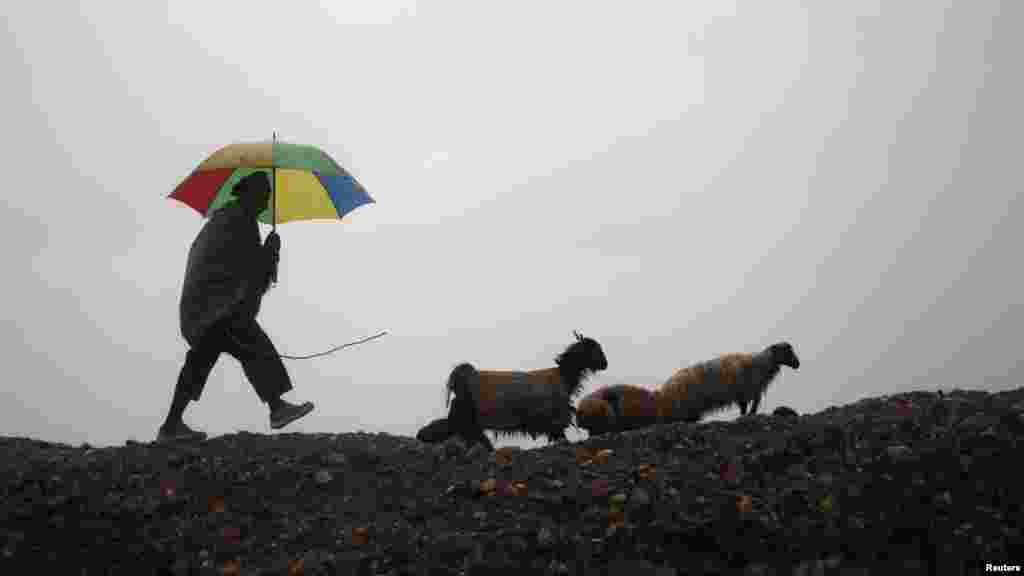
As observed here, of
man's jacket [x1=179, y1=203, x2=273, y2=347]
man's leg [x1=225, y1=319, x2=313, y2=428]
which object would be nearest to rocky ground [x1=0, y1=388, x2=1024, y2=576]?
man's leg [x1=225, y1=319, x2=313, y2=428]

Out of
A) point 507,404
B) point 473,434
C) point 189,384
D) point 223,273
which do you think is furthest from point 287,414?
point 507,404

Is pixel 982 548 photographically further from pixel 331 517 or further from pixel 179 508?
pixel 179 508

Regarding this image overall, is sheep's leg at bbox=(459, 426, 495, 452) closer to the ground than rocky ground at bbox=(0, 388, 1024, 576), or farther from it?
farther from it

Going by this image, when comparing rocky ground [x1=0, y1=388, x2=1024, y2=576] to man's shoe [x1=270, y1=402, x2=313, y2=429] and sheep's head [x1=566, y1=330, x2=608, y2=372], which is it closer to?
man's shoe [x1=270, y1=402, x2=313, y2=429]

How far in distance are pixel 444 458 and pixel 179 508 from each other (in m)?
2.49

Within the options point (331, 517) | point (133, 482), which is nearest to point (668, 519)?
point (331, 517)

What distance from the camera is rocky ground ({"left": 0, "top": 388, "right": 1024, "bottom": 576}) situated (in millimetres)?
6086

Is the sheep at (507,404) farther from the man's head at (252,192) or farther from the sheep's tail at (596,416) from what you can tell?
the man's head at (252,192)

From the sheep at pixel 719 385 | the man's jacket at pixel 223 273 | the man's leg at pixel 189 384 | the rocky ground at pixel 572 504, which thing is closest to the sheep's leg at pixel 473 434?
the rocky ground at pixel 572 504

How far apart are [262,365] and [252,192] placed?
6.86ft

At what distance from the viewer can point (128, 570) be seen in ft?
21.7

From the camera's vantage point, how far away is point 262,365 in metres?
10.5

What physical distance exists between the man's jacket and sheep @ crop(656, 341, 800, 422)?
543 centimetres

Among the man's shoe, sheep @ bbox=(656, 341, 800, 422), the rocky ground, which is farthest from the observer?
sheep @ bbox=(656, 341, 800, 422)
